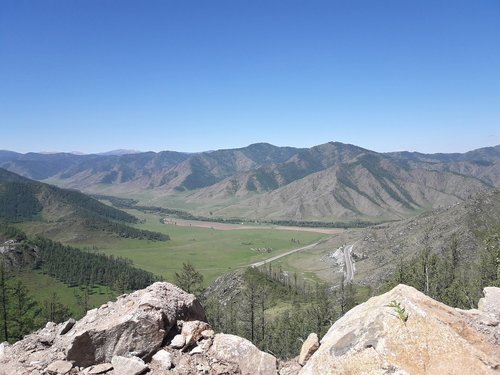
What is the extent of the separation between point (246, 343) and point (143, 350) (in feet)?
16.7

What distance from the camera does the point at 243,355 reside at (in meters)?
18.9

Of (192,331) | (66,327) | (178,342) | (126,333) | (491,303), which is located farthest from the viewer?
(66,327)

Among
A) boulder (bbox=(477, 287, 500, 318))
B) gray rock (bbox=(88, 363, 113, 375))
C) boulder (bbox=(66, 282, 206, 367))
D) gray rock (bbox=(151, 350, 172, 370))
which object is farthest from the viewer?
boulder (bbox=(477, 287, 500, 318))

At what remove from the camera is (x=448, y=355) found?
13719mm

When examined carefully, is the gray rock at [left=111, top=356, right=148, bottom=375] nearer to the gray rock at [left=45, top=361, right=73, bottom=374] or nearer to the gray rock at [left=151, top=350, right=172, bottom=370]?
the gray rock at [left=151, top=350, right=172, bottom=370]

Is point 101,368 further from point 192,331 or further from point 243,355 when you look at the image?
point 243,355

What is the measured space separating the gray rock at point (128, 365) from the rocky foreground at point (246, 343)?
45 mm

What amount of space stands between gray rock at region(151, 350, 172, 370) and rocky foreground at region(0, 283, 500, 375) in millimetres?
47

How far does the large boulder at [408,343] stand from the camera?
44.2 feet

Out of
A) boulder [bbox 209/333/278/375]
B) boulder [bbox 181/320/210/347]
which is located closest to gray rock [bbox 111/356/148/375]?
boulder [bbox 181/320/210/347]

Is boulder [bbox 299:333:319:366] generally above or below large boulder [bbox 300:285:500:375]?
below

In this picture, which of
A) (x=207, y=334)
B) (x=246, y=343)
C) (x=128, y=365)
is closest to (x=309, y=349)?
(x=246, y=343)

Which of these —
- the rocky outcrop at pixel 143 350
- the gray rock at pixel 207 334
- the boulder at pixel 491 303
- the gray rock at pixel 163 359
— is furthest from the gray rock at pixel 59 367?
the boulder at pixel 491 303

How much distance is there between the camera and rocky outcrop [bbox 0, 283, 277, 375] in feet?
59.6
